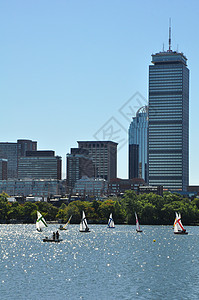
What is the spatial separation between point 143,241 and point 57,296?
92739 millimetres

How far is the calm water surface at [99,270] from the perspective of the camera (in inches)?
3105

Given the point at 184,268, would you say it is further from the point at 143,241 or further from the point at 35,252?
the point at 143,241

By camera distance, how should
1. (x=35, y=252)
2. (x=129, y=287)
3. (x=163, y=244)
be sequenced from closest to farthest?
(x=129, y=287), (x=35, y=252), (x=163, y=244)

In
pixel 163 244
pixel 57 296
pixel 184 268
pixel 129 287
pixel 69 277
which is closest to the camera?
pixel 57 296

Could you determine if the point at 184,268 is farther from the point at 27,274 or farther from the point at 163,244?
the point at 163,244

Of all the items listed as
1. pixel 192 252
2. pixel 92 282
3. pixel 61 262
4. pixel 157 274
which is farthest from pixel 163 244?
pixel 92 282

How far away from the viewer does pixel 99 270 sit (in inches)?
3967

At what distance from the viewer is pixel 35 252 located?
13338cm

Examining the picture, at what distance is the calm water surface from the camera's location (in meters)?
78.9

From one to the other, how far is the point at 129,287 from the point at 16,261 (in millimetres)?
37192

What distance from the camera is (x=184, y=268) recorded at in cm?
10562

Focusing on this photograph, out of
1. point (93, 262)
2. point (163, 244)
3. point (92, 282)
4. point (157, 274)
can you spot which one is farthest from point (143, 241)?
point (92, 282)

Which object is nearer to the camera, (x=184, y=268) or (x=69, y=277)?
(x=69, y=277)

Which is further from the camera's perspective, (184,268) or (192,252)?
(192,252)
